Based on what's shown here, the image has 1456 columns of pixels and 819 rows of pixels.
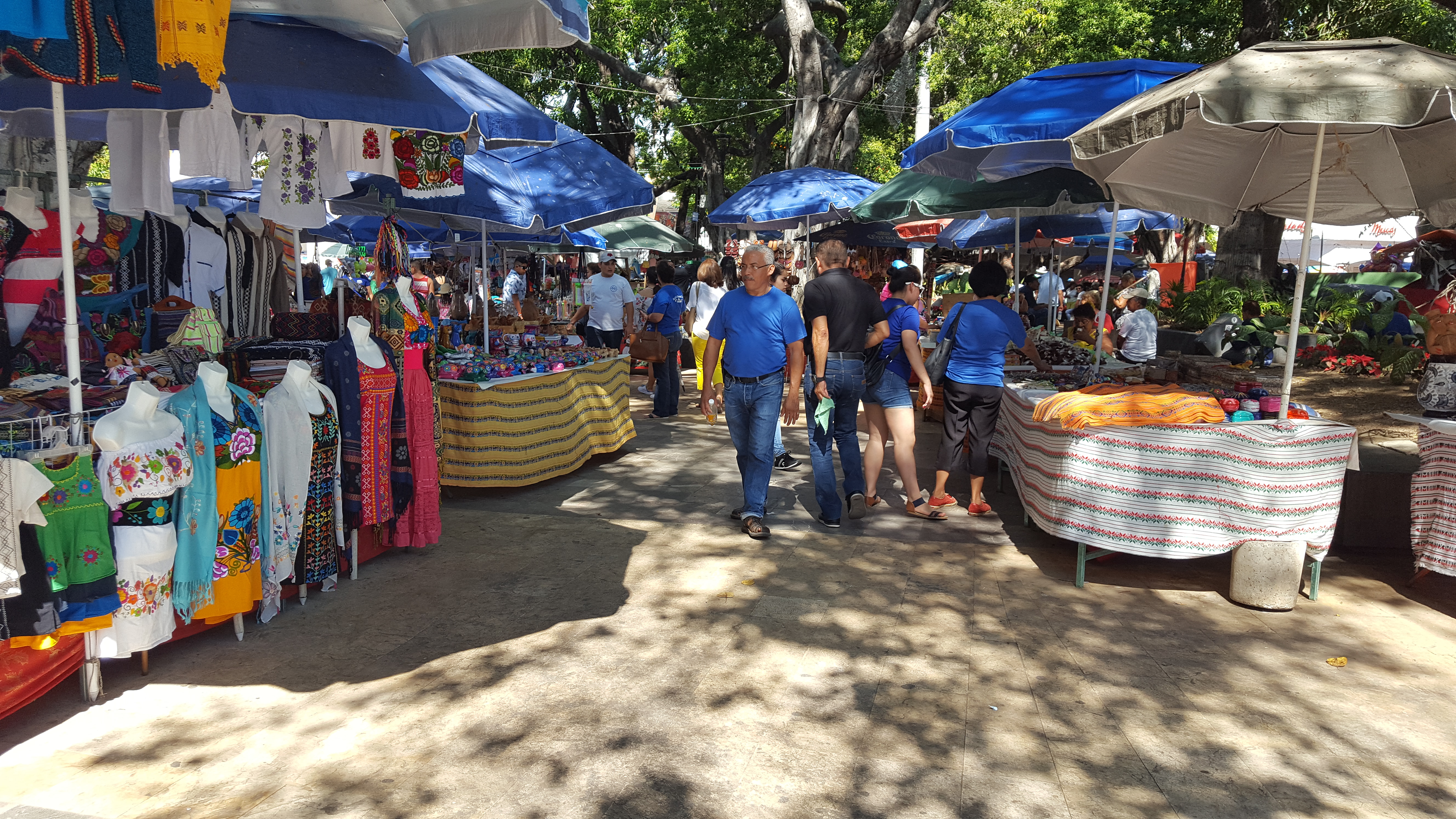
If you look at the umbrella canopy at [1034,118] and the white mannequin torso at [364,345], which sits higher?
the umbrella canopy at [1034,118]

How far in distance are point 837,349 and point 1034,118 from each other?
2158 mm

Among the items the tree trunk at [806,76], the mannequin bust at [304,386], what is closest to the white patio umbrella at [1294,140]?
the mannequin bust at [304,386]

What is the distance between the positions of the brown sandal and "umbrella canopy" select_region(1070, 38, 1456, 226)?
2553 millimetres

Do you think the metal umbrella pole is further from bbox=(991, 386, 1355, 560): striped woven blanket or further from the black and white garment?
bbox=(991, 386, 1355, 560): striped woven blanket

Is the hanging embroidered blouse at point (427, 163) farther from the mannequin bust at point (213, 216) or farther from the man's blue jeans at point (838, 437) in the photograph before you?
the man's blue jeans at point (838, 437)

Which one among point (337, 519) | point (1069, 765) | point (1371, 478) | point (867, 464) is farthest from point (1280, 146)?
point (337, 519)

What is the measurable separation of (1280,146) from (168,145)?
23.8ft

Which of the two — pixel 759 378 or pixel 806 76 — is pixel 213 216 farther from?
pixel 806 76

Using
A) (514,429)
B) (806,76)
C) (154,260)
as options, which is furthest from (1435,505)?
(806,76)

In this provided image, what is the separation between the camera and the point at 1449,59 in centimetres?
453

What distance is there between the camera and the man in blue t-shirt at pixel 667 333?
34.5 feet

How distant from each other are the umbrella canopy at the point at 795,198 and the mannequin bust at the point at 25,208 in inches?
301

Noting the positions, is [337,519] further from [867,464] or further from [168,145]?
[867,464]

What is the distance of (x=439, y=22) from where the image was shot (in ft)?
15.7
